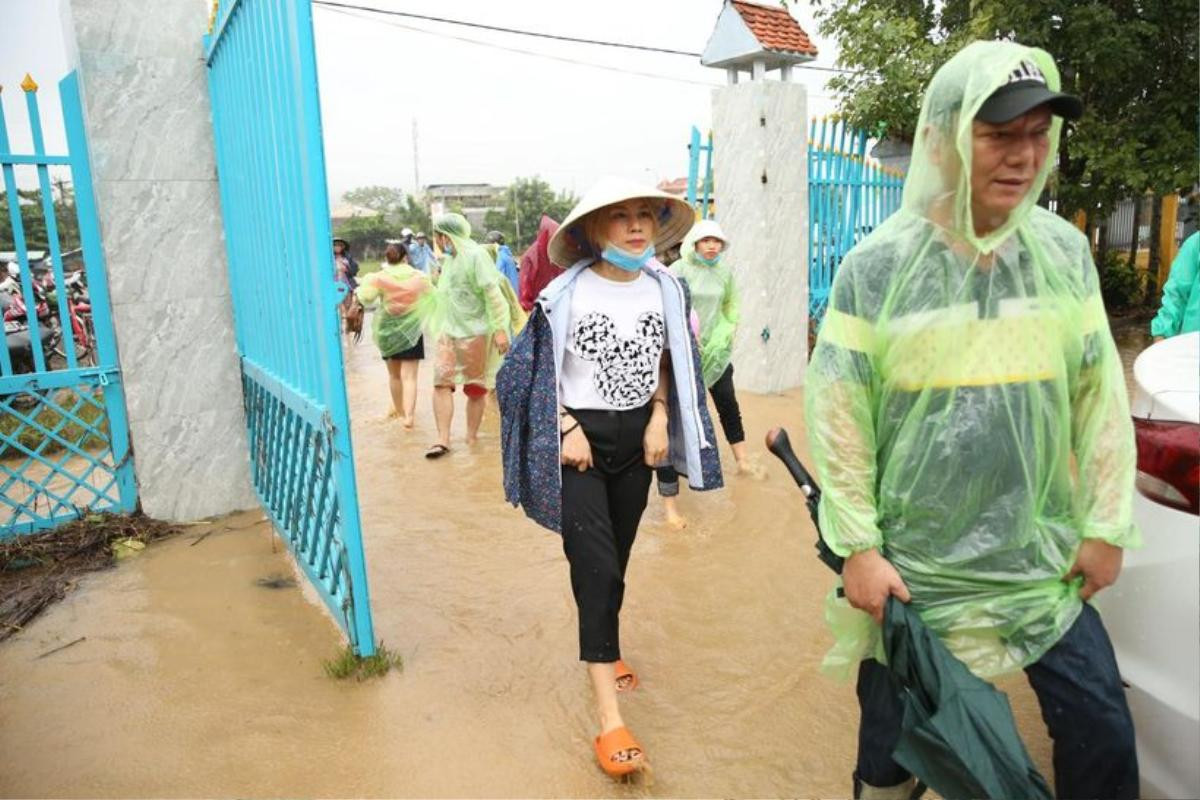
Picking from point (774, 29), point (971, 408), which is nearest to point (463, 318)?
point (774, 29)

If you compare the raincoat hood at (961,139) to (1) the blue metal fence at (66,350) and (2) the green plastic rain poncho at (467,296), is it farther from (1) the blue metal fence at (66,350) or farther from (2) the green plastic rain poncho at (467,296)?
(2) the green plastic rain poncho at (467,296)

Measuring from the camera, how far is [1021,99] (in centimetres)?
153

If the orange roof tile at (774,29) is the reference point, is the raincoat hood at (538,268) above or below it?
below

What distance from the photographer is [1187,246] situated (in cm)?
399

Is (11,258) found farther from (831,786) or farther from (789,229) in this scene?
(831,786)

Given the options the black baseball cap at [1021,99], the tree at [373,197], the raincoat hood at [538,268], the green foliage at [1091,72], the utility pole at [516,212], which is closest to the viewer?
the black baseball cap at [1021,99]

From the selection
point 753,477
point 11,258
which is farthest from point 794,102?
point 11,258

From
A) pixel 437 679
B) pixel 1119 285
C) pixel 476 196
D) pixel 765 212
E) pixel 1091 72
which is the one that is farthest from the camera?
pixel 476 196

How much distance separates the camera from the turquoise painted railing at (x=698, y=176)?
7594 millimetres

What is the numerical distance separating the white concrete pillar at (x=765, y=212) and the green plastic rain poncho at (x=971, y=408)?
5897 mm

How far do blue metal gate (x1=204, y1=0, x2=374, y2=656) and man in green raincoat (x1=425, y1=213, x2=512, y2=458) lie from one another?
1855mm

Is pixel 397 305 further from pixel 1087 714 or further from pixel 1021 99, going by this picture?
pixel 1087 714

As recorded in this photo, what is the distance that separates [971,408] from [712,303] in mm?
3468

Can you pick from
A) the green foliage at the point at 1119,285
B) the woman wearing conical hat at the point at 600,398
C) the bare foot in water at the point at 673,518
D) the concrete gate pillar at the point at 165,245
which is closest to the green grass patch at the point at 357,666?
the woman wearing conical hat at the point at 600,398
